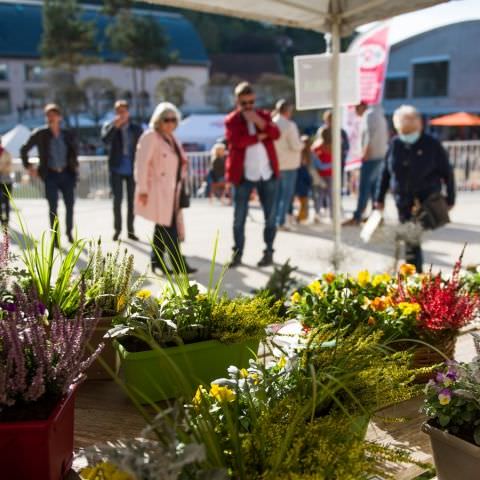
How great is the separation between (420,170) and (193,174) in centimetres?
878

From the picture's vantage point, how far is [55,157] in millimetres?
6793

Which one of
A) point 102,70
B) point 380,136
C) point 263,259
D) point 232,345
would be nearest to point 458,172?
point 380,136

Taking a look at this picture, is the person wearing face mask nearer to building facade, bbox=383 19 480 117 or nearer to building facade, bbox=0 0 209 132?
building facade, bbox=383 19 480 117

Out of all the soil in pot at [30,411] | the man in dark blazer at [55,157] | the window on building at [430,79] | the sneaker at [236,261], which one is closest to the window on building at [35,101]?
the window on building at [430,79]

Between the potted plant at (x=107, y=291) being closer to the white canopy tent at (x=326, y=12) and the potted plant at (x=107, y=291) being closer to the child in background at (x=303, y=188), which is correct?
→ the white canopy tent at (x=326, y=12)

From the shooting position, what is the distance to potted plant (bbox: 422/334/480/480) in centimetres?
178

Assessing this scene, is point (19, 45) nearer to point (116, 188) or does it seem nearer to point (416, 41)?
point (416, 41)

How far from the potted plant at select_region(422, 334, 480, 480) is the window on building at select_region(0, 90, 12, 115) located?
54061mm

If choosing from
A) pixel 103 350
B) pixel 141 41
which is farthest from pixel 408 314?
pixel 141 41

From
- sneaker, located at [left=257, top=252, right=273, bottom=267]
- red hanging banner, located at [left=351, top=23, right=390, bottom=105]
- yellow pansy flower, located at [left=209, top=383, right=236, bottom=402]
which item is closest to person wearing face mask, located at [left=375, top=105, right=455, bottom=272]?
sneaker, located at [left=257, top=252, right=273, bottom=267]

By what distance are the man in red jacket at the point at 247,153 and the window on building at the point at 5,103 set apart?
5003 centimetres

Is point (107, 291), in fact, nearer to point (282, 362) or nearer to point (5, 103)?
point (282, 362)

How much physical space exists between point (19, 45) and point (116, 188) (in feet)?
173

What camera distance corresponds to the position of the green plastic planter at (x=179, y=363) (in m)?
2.29
